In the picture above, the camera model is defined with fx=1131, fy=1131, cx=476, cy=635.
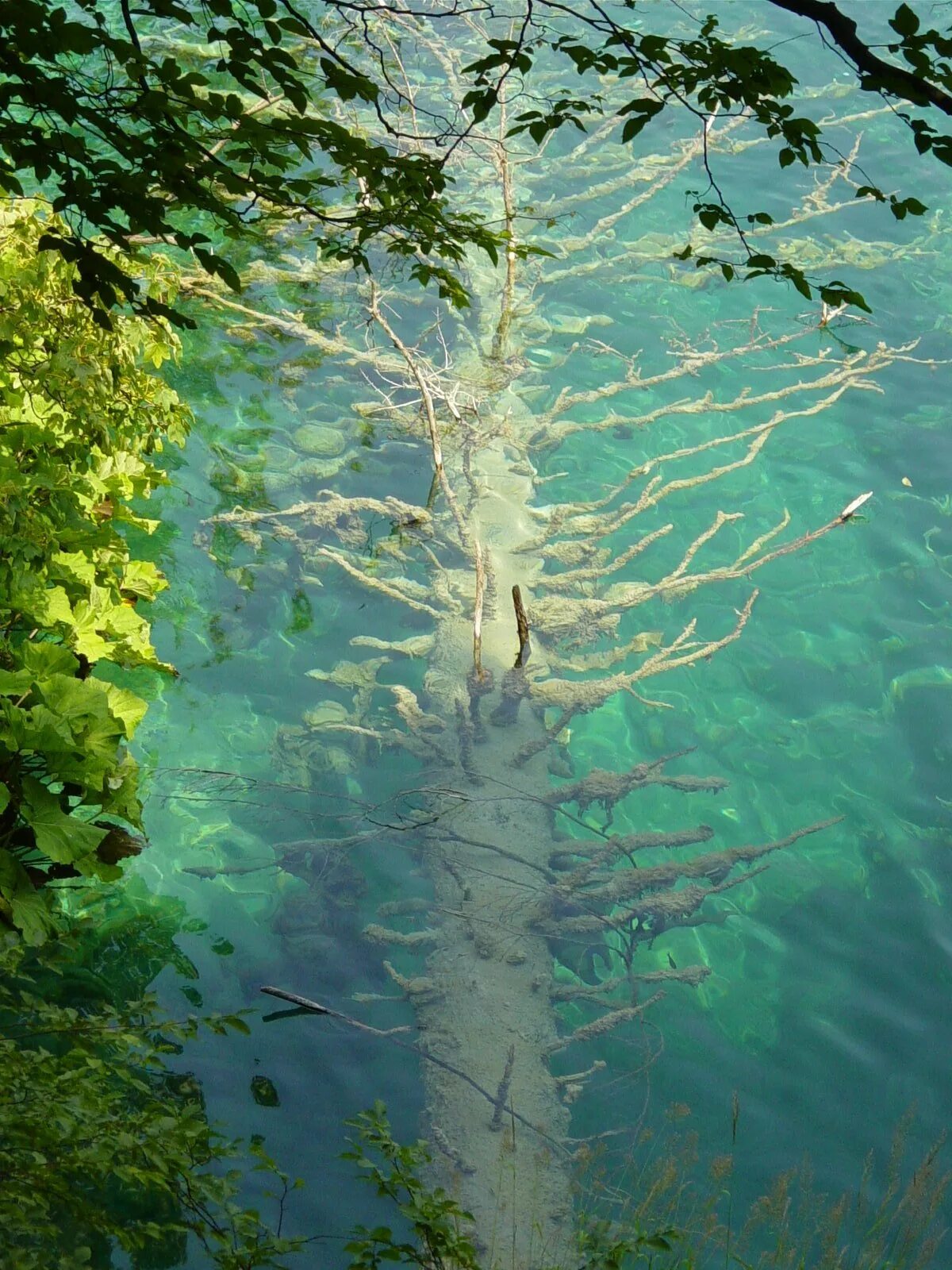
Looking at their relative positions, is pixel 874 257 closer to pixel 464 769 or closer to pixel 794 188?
pixel 794 188

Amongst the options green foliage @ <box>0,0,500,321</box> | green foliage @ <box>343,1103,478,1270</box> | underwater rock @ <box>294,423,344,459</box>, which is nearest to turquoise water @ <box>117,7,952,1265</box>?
underwater rock @ <box>294,423,344,459</box>

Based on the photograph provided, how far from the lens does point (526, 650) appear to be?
6.35m

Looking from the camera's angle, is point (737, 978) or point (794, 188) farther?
point (794, 188)

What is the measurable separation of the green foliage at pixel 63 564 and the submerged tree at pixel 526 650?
170 centimetres

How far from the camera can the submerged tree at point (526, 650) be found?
188 inches

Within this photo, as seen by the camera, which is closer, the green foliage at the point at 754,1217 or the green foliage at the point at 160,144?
the green foliage at the point at 160,144

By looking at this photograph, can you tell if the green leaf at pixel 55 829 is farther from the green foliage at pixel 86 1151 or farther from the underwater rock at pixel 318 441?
the underwater rock at pixel 318 441

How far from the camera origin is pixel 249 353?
883 cm

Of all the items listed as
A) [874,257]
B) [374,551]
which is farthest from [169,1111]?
[874,257]

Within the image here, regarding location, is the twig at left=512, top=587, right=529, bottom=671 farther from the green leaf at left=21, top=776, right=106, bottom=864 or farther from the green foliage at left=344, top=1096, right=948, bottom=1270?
the green leaf at left=21, top=776, right=106, bottom=864

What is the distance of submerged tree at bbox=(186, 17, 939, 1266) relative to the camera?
4.78m

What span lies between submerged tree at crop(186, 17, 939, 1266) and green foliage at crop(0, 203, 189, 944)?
170 centimetres

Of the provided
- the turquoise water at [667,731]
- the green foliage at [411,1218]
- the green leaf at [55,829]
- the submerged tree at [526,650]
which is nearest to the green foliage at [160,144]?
the submerged tree at [526,650]

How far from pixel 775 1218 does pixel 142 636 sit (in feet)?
10.2
